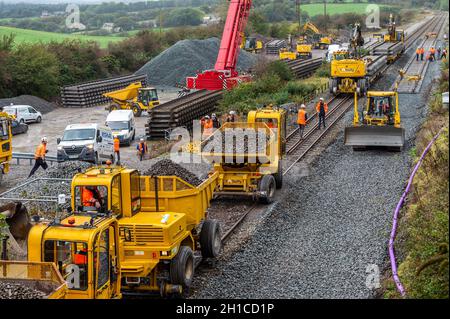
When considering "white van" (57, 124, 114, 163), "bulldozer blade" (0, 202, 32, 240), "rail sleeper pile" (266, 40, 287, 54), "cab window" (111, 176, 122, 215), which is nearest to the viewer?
"cab window" (111, 176, 122, 215)

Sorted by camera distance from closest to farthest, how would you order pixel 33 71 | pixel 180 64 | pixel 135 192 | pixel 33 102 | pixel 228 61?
pixel 135 192
pixel 33 102
pixel 228 61
pixel 33 71
pixel 180 64

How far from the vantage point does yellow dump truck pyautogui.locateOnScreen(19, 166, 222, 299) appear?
31.3ft

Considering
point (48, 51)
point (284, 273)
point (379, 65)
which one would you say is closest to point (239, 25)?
point (379, 65)

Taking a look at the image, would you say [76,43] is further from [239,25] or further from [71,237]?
[71,237]

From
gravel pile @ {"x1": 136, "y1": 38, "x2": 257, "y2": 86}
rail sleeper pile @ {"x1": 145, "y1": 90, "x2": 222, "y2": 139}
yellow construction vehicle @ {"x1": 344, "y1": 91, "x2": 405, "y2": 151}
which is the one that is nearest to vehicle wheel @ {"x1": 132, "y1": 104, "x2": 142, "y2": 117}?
rail sleeper pile @ {"x1": 145, "y1": 90, "x2": 222, "y2": 139}

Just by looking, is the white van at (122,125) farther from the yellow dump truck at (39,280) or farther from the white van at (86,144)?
the yellow dump truck at (39,280)

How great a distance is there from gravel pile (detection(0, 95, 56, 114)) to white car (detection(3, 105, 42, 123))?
321 cm

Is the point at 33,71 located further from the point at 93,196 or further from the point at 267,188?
the point at 93,196

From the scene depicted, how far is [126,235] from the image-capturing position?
11.5m

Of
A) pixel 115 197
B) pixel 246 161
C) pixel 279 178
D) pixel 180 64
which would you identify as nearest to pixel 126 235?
pixel 115 197

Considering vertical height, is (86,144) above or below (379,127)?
below

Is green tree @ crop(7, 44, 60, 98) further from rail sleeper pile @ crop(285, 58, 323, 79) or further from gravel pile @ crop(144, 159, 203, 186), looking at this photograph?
gravel pile @ crop(144, 159, 203, 186)

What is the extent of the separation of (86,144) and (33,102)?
Answer: 18758 mm

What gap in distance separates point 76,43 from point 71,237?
46541 mm
